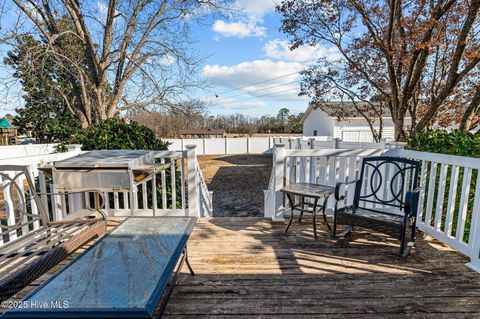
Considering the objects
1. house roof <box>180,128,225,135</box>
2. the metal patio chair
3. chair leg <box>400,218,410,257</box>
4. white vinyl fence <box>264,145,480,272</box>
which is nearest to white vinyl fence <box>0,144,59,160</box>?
the metal patio chair

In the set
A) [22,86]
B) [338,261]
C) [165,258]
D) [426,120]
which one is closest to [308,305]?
[338,261]

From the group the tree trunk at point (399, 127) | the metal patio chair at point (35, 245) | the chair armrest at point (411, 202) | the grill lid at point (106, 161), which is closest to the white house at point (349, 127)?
the tree trunk at point (399, 127)

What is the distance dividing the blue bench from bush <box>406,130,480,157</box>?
295 centimetres

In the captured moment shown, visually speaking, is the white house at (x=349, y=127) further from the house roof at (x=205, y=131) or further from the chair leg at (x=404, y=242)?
the house roof at (x=205, y=131)

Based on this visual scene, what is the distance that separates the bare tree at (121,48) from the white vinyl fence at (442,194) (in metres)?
5.08

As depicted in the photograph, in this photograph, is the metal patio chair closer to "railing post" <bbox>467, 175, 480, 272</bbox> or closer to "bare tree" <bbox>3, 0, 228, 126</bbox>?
"railing post" <bbox>467, 175, 480, 272</bbox>

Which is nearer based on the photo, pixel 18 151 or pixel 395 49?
pixel 395 49

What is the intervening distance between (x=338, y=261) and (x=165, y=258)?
164 cm

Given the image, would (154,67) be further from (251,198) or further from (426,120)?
(426,120)

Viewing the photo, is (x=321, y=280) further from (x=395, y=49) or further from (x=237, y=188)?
(x=237, y=188)

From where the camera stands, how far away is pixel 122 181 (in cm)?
251

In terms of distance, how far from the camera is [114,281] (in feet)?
4.21

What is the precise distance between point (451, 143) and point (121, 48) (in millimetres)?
7266

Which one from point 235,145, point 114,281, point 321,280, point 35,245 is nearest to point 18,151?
point 235,145
